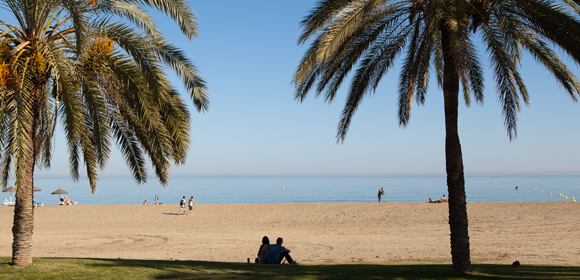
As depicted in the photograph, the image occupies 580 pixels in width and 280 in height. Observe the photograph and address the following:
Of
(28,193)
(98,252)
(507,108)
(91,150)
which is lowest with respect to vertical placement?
(98,252)

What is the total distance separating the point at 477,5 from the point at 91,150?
872 cm

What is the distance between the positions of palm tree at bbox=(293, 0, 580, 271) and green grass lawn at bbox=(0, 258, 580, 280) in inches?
36.6

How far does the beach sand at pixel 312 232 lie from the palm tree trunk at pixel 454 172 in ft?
16.1

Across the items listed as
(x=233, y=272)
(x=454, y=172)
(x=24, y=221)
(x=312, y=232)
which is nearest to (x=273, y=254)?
(x=233, y=272)

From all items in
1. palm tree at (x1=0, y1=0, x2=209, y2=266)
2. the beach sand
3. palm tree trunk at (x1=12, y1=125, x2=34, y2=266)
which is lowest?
the beach sand

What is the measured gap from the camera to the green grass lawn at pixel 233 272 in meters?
8.70

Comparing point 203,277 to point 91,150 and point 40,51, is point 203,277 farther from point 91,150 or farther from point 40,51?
point 40,51

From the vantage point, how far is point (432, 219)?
26219 mm

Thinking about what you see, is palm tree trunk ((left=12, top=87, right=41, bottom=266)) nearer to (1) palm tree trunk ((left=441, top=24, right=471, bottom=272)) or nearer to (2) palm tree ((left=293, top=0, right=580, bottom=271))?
(2) palm tree ((left=293, top=0, right=580, bottom=271))

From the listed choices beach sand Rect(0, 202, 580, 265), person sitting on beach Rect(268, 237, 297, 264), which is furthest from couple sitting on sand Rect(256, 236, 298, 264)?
beach sand Rect(0, 202, 580, 265)

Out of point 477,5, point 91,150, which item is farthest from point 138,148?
point 477,5

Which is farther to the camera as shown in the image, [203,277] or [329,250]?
[329,250]

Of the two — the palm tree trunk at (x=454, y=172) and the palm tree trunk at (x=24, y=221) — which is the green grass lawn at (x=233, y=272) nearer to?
the palm tree trunk at (x=24, y=221)

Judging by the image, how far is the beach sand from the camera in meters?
16.1
